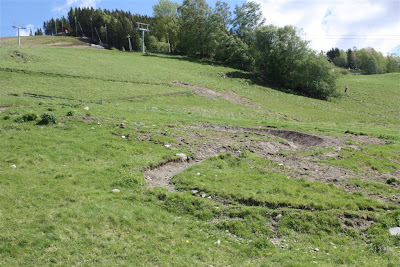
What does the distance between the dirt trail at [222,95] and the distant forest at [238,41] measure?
19188mm

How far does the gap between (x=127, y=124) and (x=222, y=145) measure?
6.39 m

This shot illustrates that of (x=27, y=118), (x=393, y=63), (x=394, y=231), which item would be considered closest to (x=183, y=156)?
(x=394, y=231)

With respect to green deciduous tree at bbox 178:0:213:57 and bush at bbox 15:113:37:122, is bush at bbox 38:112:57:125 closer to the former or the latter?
bush at bbox 15:113:37:122

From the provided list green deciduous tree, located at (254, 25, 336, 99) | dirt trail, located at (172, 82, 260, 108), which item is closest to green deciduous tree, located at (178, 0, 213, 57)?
green deciduous tree, located at (254, 25, 336, 99)

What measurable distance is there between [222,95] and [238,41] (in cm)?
3887

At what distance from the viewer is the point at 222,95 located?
47.2 meters

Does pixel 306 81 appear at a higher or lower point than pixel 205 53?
lower

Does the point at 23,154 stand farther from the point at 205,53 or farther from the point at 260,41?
the point at 205,53

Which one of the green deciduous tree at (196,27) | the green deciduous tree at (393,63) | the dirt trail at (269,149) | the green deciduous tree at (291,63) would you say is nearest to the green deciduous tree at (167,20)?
the green deciduous tree at (196,27)

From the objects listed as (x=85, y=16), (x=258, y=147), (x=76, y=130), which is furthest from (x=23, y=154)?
(x=85, y=16)

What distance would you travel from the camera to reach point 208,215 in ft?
33.3

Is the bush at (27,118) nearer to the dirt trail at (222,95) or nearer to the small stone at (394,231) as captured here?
the small stone at (394,231)

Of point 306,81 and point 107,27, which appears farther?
point 107,27

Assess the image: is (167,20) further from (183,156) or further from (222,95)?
(183,156)
